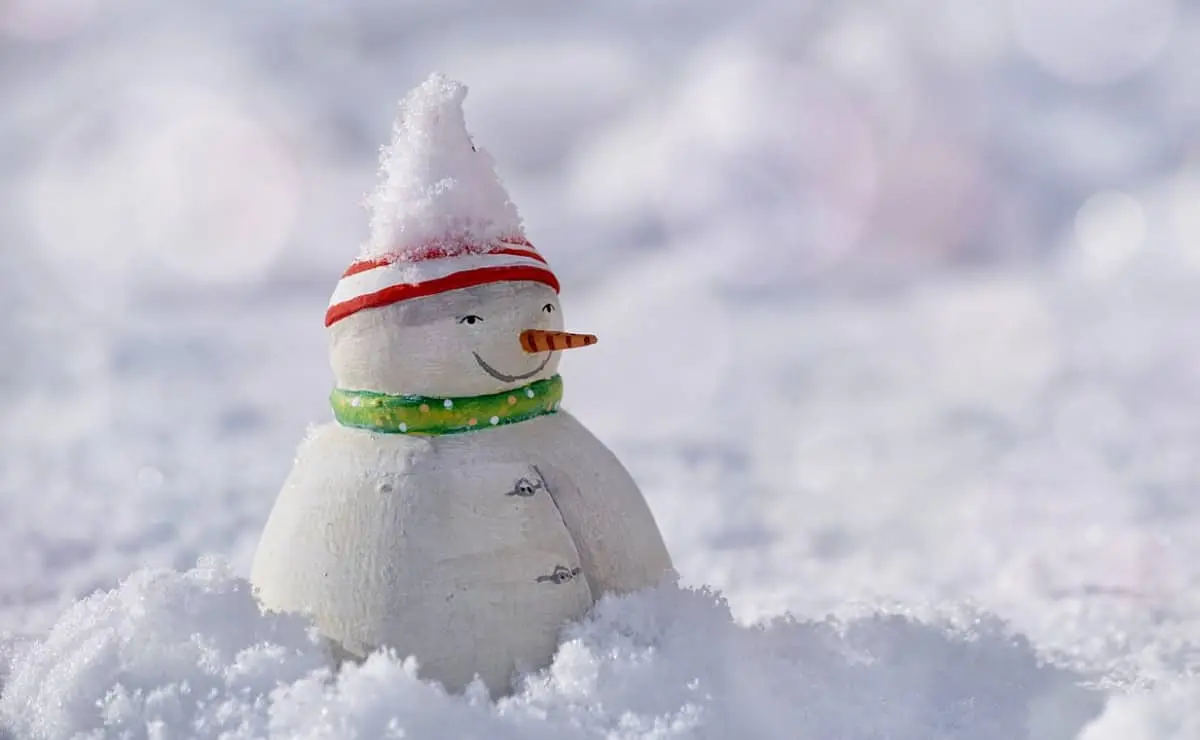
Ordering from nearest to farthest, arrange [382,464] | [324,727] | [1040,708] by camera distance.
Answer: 1. [324,727]
2. [382,464]
3. [1040,708]

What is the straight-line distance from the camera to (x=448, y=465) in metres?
2.14

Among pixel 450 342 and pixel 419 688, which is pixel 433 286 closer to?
pixel 450 342

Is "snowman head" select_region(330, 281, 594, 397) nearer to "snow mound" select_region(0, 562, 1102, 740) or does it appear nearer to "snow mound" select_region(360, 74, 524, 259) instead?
"snow mound" select_region(360, 74, 524, 259)

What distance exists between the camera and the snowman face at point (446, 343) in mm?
2152

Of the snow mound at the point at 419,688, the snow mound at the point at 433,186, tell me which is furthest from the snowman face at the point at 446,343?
the snow mound at the point at 419,688

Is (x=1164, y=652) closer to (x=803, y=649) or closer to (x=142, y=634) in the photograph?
(x=803, y=649)

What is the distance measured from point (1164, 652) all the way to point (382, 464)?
1863mm

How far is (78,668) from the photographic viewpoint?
1988mm

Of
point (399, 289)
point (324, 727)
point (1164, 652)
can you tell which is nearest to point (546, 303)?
point (399, 289)

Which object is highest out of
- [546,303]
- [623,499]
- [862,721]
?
[546,303]

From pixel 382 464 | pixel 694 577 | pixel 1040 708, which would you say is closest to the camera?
pixel 382 464

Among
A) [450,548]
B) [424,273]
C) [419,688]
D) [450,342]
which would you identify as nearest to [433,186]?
[424,273]

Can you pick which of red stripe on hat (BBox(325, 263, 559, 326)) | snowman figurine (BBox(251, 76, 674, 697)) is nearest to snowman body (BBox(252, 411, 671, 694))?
snowman figurine (BBox(251, 76, 674, 697))

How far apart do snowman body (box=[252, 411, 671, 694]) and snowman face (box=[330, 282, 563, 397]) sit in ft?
0.31
